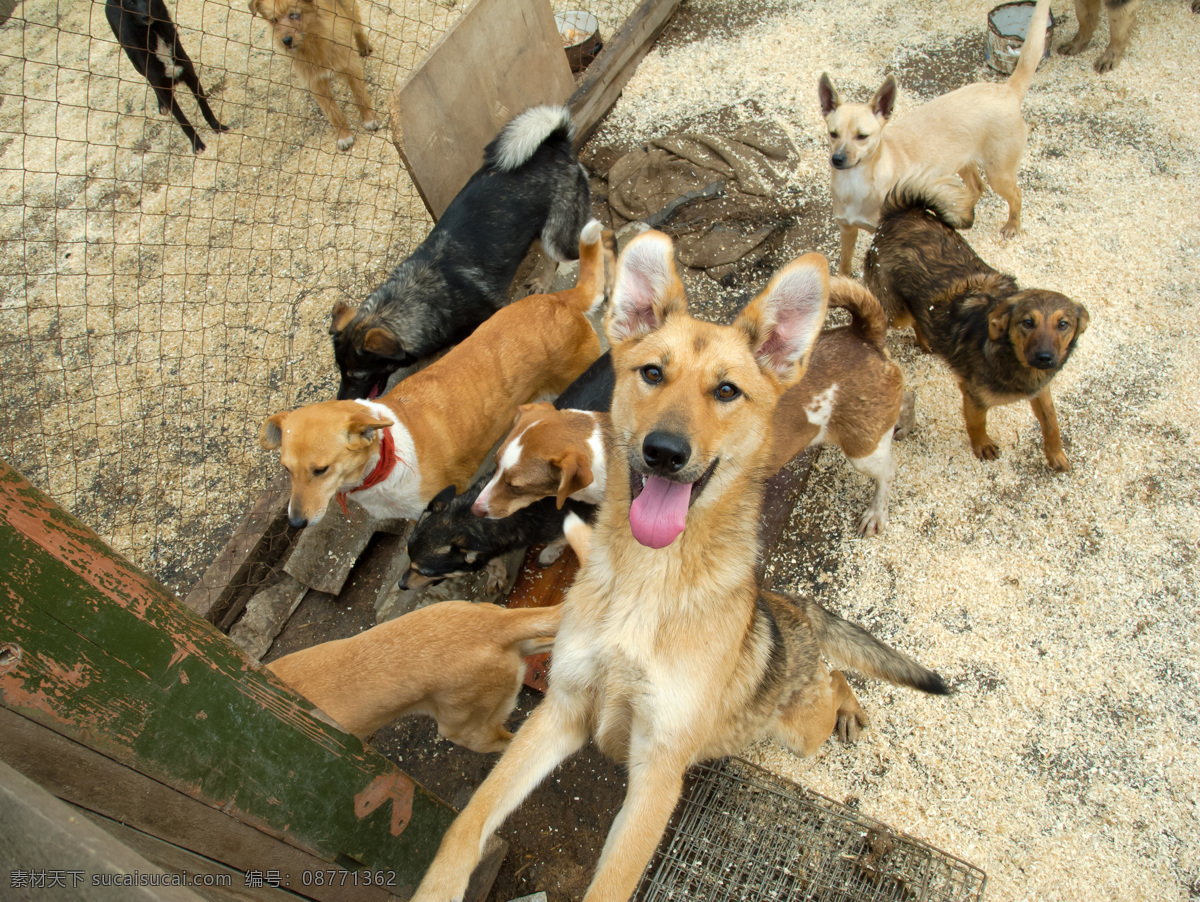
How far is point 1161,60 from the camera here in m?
5.96

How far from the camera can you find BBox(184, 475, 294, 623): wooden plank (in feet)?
13.9

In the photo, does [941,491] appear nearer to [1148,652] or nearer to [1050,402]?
[1050,402]

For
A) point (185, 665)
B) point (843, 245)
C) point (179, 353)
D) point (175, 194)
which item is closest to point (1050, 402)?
point (843, 245)

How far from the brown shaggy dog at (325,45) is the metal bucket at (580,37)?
1962 mm

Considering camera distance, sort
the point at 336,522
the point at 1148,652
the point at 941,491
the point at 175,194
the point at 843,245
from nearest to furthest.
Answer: the point at 1148,652 → the point at 941,491 → the point at 336,522 → the point at 843,245 → the point at 175,194

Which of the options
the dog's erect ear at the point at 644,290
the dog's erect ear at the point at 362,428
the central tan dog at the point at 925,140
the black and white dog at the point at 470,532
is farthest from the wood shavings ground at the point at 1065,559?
the dog's erect ear at the point at 362,428

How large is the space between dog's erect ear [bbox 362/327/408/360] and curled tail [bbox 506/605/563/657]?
2082 mm

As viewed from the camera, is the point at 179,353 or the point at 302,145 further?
the point at 302,145

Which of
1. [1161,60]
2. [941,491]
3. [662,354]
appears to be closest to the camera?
[662,354]

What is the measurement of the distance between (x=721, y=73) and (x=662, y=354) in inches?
221

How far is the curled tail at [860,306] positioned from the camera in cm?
342

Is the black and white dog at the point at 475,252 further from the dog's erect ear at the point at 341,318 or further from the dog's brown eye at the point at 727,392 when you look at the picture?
the dog's brown eye at the point at 727,392

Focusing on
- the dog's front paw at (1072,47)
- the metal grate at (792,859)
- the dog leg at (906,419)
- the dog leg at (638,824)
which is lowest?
the dog leg at (906,419)

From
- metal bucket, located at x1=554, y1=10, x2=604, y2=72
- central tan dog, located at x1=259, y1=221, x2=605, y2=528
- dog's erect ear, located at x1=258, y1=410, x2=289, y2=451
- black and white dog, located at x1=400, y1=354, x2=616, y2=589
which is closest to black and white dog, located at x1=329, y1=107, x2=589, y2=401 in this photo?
central tan dog, located at x1=259, y1=221, x2=605, y2=528
